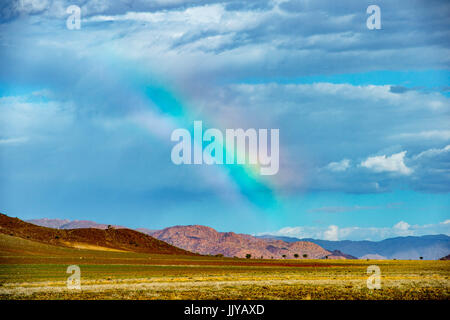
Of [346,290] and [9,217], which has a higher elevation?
[9,217]

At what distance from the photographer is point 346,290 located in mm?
48438

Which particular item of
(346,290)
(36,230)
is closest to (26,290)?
(346,290)
